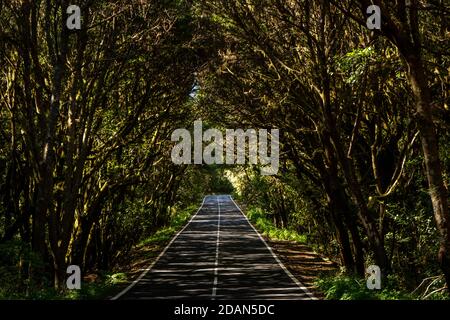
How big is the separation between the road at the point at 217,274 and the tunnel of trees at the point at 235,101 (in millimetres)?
2647

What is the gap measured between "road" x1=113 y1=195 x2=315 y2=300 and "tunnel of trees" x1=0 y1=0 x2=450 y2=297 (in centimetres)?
265

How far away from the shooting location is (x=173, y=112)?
26422 mm

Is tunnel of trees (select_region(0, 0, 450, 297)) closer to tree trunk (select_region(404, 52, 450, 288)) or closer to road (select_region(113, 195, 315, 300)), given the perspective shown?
tree trunk (select_region(404, 52, 450, 288))

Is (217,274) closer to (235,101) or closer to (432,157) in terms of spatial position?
(235,101)

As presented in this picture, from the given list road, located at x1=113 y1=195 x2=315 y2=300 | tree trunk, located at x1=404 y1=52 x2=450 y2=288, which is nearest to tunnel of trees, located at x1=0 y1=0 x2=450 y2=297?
tree trunk, located at x1=404 y1=52 x2=450 y2=288

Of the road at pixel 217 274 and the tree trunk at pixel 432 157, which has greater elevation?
the tree trunk at pixel 432 157

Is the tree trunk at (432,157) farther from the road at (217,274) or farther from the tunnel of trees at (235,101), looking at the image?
the road at (217,274)

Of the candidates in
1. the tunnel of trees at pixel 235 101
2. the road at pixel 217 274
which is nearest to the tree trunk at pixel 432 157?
the tunnel of trees at pixel 235 101

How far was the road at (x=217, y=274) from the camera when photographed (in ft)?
54.2

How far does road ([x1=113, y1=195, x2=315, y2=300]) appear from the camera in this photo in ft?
54.2

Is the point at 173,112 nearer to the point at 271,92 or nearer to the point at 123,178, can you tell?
the point at 123,178

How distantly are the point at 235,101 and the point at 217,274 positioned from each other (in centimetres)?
665

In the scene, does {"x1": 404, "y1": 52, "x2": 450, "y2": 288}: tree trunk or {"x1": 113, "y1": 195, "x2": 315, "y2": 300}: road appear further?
{"x1": 113, "y1": 195, "x2": 315, "y2": 300}: road
